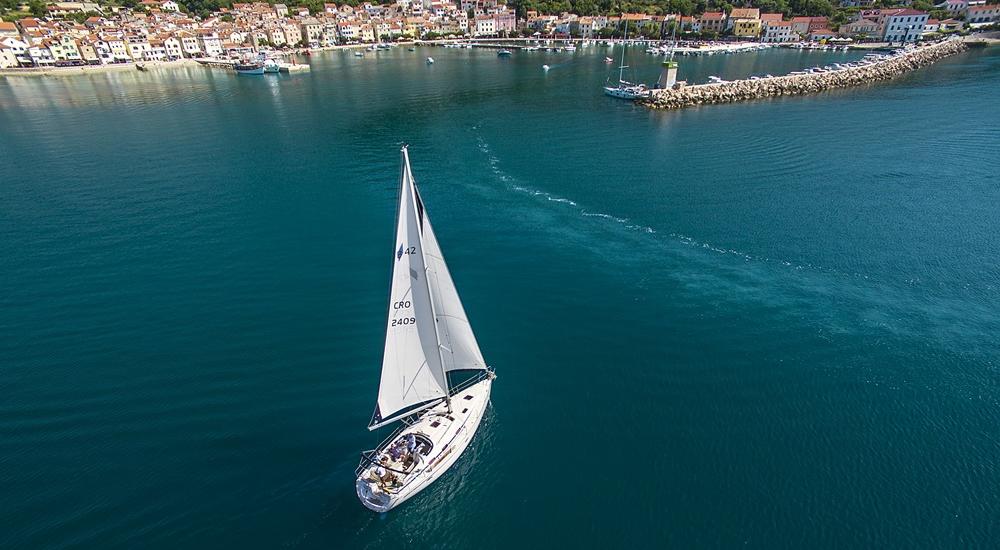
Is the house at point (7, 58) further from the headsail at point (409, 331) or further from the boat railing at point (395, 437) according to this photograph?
the headsail at point (409, 331)

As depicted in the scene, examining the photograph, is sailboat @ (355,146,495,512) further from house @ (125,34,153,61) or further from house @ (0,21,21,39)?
house @ (0,21,21,39)

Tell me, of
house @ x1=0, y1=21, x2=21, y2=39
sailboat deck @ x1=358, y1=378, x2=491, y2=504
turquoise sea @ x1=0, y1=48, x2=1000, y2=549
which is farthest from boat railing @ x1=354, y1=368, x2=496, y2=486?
house @ x1=0, y1=21, x2=21, y2=39

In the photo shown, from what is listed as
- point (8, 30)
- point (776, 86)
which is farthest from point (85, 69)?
point (776, 86)

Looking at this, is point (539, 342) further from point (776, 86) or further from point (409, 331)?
point (776, 86)

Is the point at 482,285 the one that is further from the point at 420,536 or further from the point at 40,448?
the point at 40,448

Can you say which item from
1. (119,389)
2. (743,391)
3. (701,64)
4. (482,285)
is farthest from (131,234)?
(701,64)

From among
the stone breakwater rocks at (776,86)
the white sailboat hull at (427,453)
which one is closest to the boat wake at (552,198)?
the white sailboat hull at (427,453)
